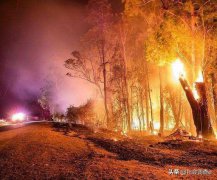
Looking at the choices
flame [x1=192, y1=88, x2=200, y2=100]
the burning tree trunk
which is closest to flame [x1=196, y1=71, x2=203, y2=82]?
the burning tree trunk

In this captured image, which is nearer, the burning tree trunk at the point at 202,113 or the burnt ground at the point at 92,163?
the burnt ground at the point at 92,163

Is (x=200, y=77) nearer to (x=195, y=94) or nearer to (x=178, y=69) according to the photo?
(x=195, y=94)

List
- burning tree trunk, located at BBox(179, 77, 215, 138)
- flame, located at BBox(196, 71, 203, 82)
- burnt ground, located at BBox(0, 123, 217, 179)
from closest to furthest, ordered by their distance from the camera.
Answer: burnt ground, located at BBox(0, 123, 217, 179), burning tree trunk, located at BBox(179, 77, 215, 138), flame, located at BBox(196, 71, 203, 82)

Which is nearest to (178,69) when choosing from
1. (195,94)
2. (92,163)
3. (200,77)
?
(200,77)

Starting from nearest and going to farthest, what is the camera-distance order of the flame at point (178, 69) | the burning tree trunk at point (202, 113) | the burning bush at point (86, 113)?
1. the burning tree trunk at point (202, 113)
2. the flame at point (178, 69)
3. the burning bush at point (86, 113)

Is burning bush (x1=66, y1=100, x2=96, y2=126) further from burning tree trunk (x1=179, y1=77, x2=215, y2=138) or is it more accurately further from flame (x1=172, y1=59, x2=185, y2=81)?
burning tree trunk (x1=179, y1=77, x2=215, y2=138)

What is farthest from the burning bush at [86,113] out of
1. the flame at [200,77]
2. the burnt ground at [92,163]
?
the burnt ground at [92,163]

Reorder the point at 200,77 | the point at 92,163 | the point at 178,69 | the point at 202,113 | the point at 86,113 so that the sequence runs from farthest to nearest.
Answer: the point at 86,113 < the point at 178,69 < the point at 200,77 < the point at 202,113 < the point at 92,163

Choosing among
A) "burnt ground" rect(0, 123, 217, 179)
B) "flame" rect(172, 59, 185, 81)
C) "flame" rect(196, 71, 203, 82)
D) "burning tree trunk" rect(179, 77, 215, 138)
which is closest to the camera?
"burnt ground" rect(0, 123, 217, 179)

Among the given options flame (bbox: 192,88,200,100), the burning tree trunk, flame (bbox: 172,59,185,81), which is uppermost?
flame (bbox: 172,59,185,81)

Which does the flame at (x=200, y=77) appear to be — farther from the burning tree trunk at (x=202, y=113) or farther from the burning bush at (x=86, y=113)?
the burning bush at (x=86, y=113)

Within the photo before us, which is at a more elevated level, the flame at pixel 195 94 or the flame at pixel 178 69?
the flame at pixel 178 69

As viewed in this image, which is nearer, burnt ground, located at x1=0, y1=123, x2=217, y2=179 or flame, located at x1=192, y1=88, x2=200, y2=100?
burnt ground, located at x1=0, y1=123, x2=217, y2=179

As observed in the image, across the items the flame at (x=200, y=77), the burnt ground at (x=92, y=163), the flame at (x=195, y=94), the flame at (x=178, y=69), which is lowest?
the burnt ground at (x=92, y=163)
